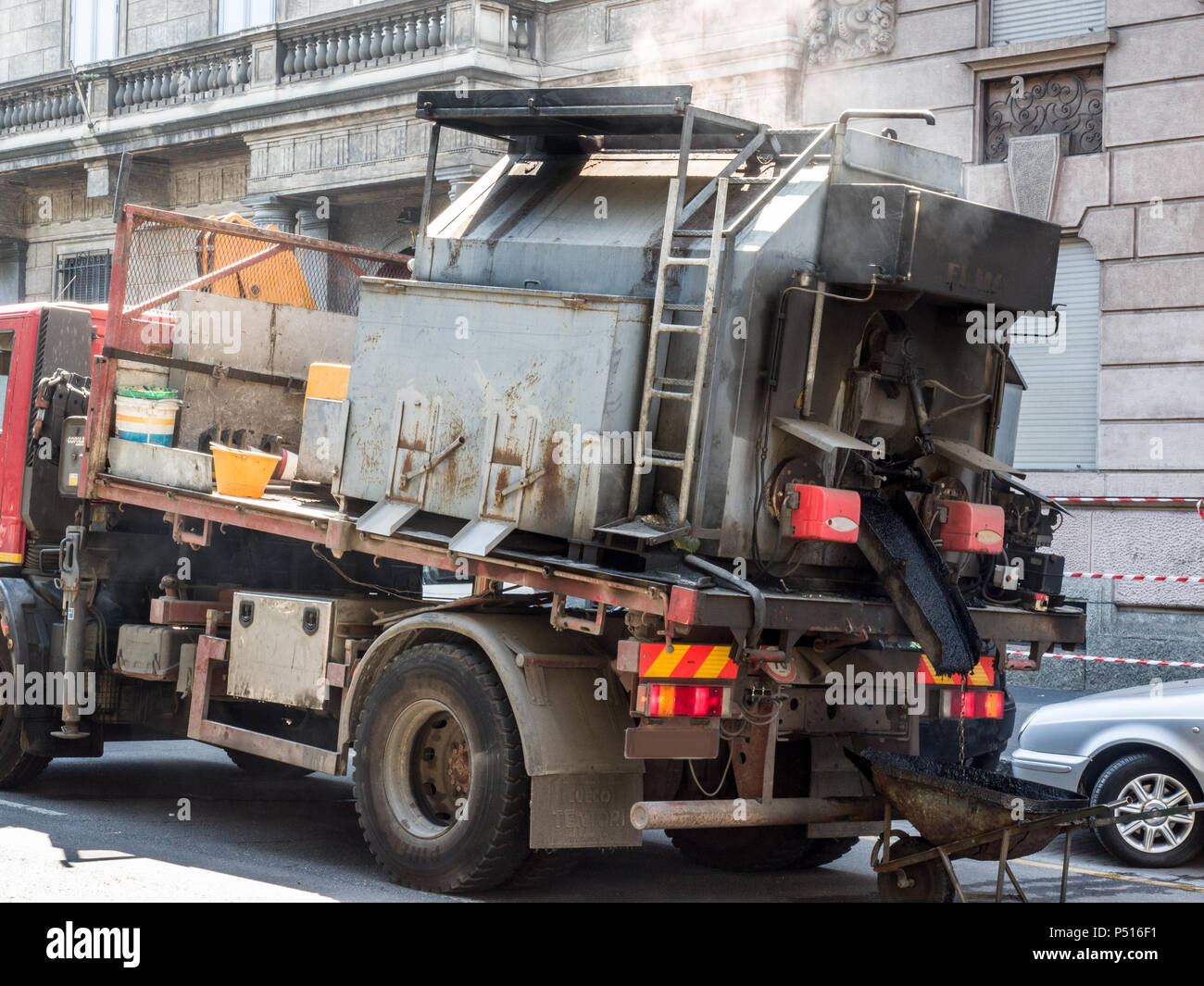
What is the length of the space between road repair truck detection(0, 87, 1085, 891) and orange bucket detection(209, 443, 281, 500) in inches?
0.8

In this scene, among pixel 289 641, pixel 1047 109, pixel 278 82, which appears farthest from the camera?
pixel 278 82

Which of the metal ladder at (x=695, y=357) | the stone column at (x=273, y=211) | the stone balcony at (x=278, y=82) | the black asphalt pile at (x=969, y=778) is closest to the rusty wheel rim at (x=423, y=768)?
the metal ladder at (x=695, y=357)

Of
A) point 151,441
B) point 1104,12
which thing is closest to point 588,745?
point 151,441

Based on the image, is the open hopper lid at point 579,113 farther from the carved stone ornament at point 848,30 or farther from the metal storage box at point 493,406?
the carved stone ornament at point 848,30

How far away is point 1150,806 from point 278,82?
49.8 ft

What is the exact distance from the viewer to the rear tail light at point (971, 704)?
7.89 metres

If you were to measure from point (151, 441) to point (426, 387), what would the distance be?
2238mm

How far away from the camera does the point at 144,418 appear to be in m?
9.38

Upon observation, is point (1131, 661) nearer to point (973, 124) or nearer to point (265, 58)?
point (973, 124)

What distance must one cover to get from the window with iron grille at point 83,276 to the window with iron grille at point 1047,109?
13.9 metres

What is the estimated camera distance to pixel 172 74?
22.8m

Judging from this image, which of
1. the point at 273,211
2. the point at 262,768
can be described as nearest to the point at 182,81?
the point at 273,211

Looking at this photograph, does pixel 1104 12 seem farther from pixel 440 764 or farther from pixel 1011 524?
pixel 440 764

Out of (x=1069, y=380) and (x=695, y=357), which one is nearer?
(x=695, y=357)
